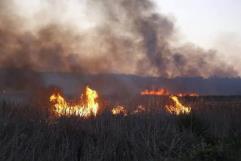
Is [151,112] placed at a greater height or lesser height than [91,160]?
greater

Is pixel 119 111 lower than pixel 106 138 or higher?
higher

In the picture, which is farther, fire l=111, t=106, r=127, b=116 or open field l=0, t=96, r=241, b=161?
fire l=111, t=106, r=127, b=116

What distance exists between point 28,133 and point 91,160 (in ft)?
7.23

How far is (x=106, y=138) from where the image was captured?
16047 mm

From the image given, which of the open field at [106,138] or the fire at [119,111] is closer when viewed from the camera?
the open field at [106,138]

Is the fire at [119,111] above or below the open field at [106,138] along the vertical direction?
above

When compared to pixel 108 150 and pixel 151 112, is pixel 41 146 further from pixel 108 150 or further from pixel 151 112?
pixel 151 112

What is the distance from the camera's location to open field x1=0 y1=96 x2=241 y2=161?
14195 mm

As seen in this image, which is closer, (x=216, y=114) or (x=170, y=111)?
(x=170, y=111)

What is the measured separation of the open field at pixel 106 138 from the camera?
14195mm

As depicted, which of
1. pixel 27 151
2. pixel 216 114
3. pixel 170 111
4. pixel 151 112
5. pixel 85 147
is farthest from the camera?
pixel 216 114

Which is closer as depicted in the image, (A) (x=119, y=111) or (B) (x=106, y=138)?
(B) (x=106, y=138)

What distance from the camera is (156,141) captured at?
16.2 m

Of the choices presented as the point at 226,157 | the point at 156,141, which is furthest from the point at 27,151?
the point at 226,157
